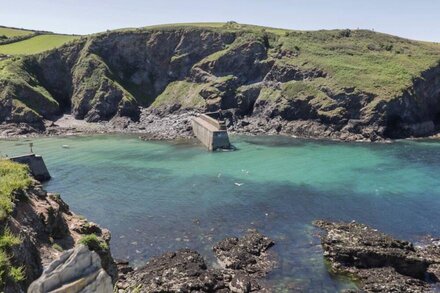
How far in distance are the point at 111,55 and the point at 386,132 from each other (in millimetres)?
91464

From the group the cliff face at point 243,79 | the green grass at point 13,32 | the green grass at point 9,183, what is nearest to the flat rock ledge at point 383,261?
the green grass at point 9,183

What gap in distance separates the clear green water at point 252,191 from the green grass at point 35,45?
2452 inches

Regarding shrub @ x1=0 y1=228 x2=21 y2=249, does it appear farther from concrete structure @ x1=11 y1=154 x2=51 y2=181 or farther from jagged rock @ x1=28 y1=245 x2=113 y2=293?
concrete structure @ x1=11 y1=154 x2=51 y2=181

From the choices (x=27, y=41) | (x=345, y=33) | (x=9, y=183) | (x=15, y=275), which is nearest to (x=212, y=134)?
(x=9, y=183)

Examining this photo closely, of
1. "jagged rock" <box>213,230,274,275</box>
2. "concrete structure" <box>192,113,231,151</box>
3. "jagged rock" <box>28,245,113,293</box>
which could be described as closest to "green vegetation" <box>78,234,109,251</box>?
"jagged rock" <box>28,245,113,293</box>

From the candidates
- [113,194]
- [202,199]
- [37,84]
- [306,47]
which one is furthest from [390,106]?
[37,84]

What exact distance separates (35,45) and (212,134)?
100311mm

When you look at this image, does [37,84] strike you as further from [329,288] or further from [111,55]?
[329,288]

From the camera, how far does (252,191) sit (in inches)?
2389

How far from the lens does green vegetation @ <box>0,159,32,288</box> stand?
592 inches

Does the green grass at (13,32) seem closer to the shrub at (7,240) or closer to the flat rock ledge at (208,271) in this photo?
the flat rock ledge at (208,271)

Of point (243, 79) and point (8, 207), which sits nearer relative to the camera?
point (8, 207)

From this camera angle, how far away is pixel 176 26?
484 ft

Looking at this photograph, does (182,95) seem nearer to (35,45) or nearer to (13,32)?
(35,45)
